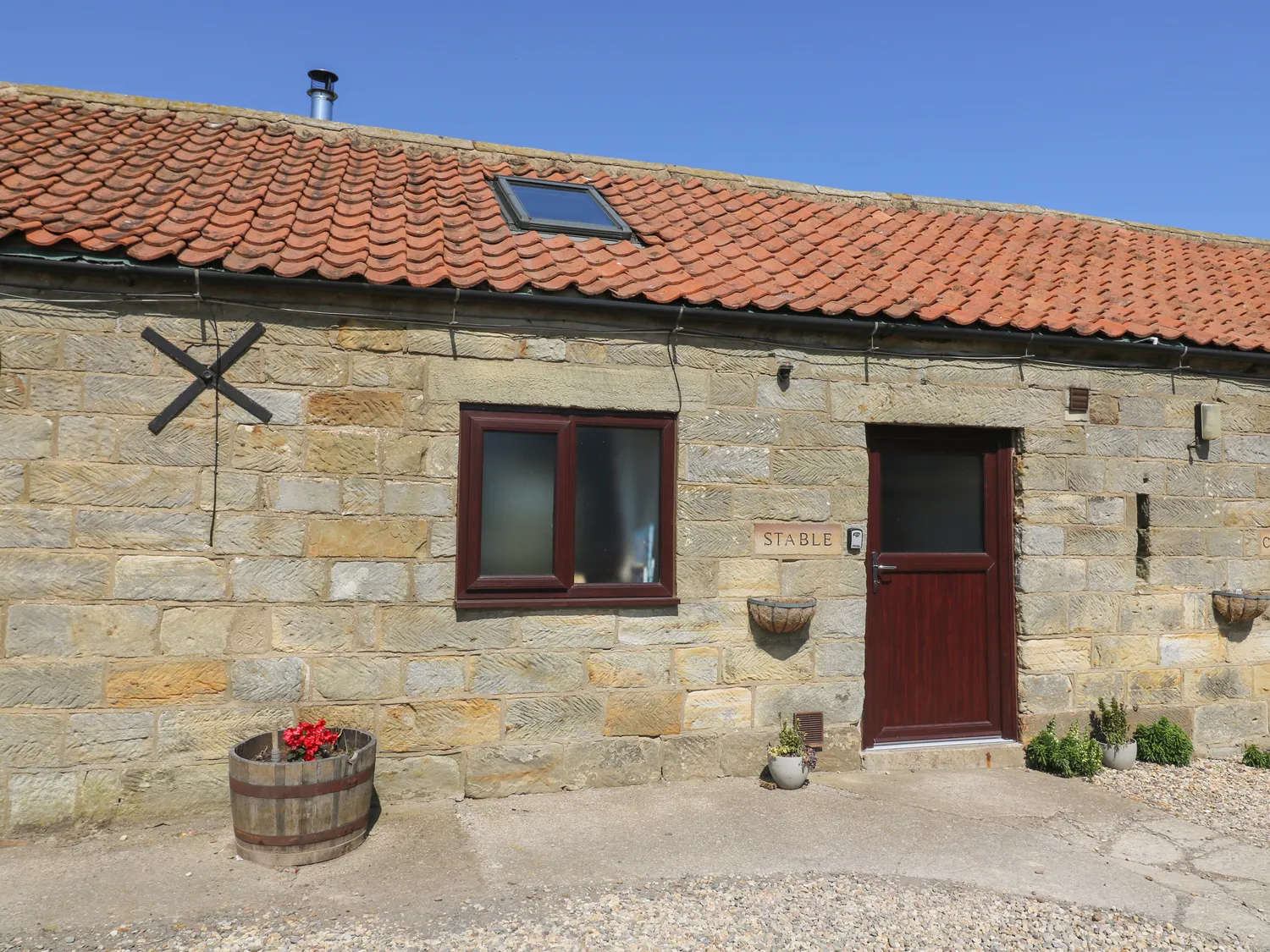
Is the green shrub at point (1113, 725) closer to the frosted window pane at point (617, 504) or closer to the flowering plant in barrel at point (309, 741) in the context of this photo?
the frosted window pane at point (617, 504)

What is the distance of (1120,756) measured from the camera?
6.17m

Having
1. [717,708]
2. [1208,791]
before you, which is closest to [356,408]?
[717,708]

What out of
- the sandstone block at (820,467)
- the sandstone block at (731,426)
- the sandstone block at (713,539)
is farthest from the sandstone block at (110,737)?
the sandstone block at (820,467)

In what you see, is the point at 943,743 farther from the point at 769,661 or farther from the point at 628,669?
the point at 628,669

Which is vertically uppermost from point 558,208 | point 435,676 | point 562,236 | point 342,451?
point 558,208

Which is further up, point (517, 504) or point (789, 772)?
point (517, 504)

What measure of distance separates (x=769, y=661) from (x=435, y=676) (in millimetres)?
2063

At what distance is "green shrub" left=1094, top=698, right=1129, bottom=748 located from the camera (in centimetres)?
619

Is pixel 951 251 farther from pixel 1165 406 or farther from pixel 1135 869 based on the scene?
pixel 1135 869

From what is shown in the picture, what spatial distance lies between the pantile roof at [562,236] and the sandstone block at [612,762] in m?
2.68

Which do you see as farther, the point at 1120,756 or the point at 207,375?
the point at 1120,756

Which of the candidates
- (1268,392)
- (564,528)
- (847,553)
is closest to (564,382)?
(564,528)

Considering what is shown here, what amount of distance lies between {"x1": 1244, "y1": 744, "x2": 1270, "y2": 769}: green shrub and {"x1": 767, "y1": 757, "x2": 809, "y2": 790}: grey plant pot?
140 inches

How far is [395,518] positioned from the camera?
17.3 ft
